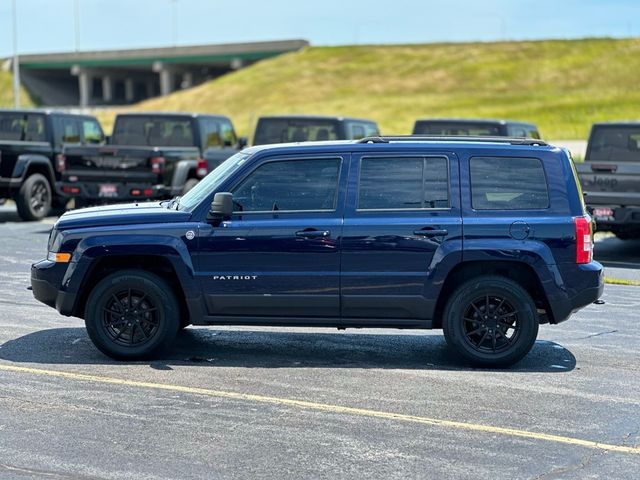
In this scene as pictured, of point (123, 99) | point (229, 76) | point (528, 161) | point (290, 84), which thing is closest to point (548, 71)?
point (290, 84)

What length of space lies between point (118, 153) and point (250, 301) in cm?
1003

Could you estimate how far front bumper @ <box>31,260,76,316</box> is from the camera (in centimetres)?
783

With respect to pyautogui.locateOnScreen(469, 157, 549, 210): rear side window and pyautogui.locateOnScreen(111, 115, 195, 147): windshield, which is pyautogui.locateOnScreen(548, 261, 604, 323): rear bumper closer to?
pyautogui.locateOnScreen(469, 157, 549, 210): rear side window

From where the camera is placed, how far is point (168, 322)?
25.5ft

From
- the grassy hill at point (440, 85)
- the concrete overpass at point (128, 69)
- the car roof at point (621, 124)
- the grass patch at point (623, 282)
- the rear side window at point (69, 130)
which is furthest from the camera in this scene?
the concrete overpass at point (128, 69)

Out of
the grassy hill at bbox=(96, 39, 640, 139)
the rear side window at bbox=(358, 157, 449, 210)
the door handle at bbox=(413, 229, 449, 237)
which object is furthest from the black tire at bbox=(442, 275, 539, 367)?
the grassy hill at bbox=(96, 39, 640, 139)

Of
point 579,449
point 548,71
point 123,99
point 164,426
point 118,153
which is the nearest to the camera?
point 579,449

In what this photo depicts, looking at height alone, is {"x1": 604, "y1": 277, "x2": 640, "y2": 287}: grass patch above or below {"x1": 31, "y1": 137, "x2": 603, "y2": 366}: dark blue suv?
below

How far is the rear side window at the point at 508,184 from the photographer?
25.3ft

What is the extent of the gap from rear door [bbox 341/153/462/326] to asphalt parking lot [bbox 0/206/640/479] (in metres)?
0.50

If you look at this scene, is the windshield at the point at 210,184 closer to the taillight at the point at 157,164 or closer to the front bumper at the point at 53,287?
the front bumper at the point at 53,287

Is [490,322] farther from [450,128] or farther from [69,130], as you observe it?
[69,130]

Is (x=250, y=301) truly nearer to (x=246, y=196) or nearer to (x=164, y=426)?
(x=246, y=196)

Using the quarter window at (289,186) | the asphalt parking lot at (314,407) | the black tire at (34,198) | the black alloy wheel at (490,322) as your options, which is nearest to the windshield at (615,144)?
the asphalt parking lot at (314,407)
